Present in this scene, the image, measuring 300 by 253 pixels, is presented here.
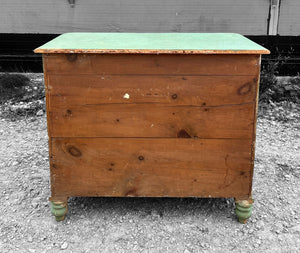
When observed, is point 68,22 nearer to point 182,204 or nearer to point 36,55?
point 36,55

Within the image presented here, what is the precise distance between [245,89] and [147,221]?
0.93m

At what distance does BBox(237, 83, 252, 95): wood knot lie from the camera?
76.0 inches

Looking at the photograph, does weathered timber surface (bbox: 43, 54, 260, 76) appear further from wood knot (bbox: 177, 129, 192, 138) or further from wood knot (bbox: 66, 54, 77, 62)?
wood knot (bbox: 177, 129, 192, 138)

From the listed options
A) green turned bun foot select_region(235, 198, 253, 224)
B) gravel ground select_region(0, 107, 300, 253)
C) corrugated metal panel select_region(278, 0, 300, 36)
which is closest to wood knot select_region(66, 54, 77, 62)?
gravel ground select_region(0, 107, 300, 253)

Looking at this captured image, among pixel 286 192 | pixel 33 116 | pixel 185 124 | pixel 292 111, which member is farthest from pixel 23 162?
pixel 292 111

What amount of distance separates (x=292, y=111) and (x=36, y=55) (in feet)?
10.2

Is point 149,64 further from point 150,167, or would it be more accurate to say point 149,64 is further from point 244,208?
point 244,208

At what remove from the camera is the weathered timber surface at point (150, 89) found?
6.34 feet

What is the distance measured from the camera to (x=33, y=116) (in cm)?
388

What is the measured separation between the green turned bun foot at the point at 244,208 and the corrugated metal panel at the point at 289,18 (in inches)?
119

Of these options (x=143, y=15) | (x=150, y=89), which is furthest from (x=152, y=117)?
(x=143, y=15)

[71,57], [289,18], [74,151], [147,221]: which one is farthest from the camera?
[289,18]

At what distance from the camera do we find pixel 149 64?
6.28 feet

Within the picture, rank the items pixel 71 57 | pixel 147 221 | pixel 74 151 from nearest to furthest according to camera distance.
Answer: pixel 71 57 < pixel 74 151 < pixel 147 221
